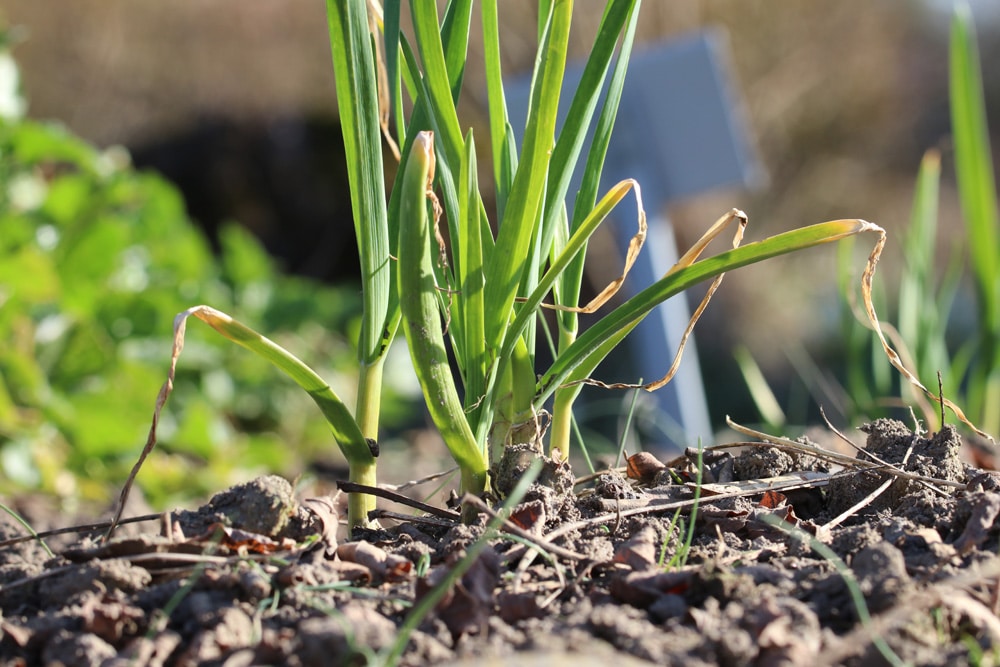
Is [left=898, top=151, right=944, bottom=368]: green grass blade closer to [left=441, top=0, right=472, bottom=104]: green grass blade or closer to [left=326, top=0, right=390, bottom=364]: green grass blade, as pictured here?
[left=441, top=0, right=472, bottom=104]: green grass blade

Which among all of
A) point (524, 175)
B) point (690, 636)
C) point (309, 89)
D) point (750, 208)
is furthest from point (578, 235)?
point (750, 208)

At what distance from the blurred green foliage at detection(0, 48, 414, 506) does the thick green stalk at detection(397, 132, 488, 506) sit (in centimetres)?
154

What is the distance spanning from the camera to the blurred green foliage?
7.06 feet

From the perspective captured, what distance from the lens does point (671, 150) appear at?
2.28m

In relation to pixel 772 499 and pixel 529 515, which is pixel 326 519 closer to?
pixel 529 515

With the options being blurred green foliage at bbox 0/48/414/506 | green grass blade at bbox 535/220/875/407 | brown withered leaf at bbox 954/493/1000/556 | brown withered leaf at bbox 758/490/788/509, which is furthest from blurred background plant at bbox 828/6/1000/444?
blurred green foliage at bbox 0/48/414/506

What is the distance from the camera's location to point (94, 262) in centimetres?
237

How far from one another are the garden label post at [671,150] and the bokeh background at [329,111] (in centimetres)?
314

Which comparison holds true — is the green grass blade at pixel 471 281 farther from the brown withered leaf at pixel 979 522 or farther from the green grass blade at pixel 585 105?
the brown withered leaf at pixel 979 522

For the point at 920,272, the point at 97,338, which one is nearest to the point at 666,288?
the point at 920,272

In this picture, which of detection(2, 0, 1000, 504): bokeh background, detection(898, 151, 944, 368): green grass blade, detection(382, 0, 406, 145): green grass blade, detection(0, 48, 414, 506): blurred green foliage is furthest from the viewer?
detection(2, 0, 1000, 504): bokeh background

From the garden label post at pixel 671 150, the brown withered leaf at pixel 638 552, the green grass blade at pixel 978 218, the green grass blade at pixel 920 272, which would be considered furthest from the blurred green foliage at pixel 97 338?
the green grass blade at pixel 978 218

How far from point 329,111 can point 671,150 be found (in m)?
4.53

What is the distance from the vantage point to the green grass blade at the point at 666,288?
29.7 inches
